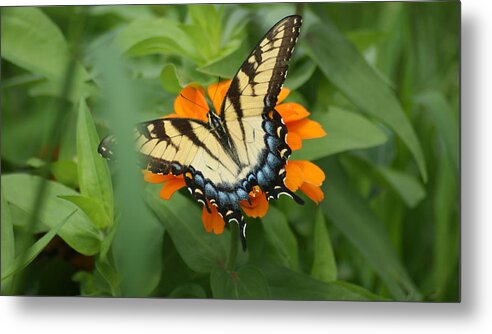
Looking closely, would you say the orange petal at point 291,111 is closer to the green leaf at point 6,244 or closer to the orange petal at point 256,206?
the orange petal at point 256,206

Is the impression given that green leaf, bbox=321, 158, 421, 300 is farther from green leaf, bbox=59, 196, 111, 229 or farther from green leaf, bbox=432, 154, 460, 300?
green leaf, bbox=59, 196, 111, 229

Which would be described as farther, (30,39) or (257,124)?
(30,39)

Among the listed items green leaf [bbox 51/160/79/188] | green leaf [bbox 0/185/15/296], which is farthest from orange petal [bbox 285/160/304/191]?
green leaf [bbox 0/185/15/296]

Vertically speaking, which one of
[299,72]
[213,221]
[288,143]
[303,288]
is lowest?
[303,288]

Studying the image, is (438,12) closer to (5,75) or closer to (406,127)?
(406,127)

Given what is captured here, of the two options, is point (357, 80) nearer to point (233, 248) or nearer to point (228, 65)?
point (228, 65)

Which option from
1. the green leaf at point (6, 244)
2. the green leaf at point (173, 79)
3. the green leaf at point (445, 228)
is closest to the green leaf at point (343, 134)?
the green leaf at point (445, 228)

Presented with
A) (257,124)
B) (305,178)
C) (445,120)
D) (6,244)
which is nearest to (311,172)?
(305,178)
